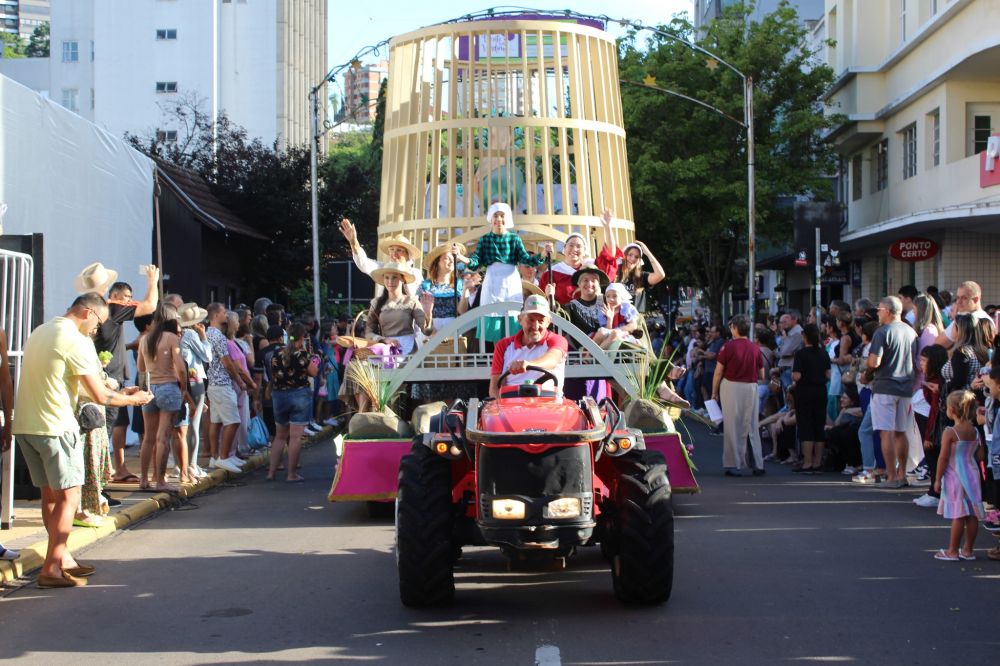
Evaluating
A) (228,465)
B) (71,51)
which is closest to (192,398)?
(228,465)

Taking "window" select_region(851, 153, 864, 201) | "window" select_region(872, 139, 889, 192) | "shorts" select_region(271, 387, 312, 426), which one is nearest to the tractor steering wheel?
"shorts" select_region(271, 387, 312, 426)

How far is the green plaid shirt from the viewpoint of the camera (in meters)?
12.0

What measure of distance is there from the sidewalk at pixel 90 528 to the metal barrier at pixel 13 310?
27 cm

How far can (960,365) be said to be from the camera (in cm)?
1155

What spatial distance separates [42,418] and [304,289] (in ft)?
93.0

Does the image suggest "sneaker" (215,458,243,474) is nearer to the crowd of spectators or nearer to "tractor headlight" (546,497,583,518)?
the crowd of spectators

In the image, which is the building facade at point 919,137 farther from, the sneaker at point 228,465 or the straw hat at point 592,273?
the sneaker at point 228,465

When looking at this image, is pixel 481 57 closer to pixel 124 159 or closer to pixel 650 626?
pixel 124 159

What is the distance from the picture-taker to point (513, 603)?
791 centimetres

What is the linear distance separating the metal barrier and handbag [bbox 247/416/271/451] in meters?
7.16

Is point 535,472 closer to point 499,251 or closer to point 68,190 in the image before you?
point 499,251

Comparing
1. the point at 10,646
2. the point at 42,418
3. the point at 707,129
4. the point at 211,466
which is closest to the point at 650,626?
the point at 10,646

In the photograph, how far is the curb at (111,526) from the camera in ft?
29.5

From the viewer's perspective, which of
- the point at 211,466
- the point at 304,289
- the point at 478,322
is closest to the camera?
the point at 478,322
